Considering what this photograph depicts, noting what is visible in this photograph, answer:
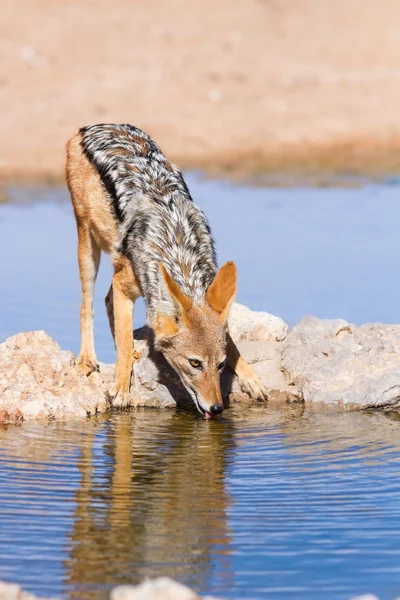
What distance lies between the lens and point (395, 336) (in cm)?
924

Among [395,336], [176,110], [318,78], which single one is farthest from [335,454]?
[318,78]

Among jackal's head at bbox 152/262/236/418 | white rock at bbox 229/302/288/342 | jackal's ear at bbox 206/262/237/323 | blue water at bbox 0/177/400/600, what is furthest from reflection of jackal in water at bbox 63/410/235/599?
white rock at bbox 229/302/288/342

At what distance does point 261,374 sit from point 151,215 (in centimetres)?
145

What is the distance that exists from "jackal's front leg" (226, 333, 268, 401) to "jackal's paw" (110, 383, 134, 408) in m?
0.81

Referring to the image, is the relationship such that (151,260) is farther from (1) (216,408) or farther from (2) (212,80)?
(2) (212,80)

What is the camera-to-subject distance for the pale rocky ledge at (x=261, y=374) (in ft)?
28.5

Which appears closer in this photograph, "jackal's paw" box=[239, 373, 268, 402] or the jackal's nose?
the jackal's nose

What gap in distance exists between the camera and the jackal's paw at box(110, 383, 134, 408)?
8859mm

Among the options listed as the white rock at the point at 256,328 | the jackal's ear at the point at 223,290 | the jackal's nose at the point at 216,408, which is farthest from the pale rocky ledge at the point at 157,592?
the white rock at the point at 256,328

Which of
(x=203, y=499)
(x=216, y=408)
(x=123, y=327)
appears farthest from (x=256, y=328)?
(x=203, y=499)

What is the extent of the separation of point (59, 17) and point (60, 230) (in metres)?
12.7

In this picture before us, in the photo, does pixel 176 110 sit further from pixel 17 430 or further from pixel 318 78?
pixel 17 430

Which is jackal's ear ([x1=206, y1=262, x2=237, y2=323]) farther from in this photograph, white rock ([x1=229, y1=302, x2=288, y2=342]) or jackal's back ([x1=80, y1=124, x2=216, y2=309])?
white rock ([x1=229, y1=302, x2=288, y2=342])

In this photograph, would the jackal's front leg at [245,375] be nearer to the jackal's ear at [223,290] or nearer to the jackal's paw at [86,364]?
the jackal's ear at [223,290]
